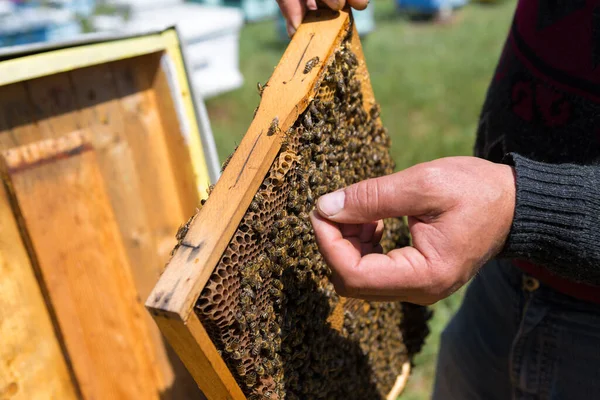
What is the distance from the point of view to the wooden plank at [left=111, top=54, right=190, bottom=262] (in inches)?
90.4

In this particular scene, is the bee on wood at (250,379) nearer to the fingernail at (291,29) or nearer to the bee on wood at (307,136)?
the bee on wood at (307,136)

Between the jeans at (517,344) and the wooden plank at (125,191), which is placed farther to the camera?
the wooden plank at (125,191)

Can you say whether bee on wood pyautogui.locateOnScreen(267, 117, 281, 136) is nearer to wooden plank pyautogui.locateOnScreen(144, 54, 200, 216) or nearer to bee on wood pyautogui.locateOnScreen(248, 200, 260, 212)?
bee on wood pyautogui.locateOnScreen(248, 200, 260, 212)

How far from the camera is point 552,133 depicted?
166 centimetres

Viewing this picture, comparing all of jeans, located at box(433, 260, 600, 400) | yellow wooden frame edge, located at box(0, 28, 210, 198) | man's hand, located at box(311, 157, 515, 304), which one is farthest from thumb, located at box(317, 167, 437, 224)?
yellow wooden frame edge, located at box(0, 28, 210, 198)

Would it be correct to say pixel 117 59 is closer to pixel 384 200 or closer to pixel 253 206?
pixel 253 206

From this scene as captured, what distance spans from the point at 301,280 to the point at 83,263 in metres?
1.00

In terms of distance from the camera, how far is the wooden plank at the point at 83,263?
195 cm

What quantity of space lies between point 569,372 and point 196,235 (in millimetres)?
1337

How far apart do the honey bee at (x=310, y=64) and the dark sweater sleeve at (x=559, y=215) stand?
2.04ft

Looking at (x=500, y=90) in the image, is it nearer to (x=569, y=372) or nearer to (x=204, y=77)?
(x=569, y=372)

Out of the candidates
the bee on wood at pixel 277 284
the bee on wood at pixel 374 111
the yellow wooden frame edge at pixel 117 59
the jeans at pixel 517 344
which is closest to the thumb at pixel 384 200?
the bee on wood at pixel 277 284

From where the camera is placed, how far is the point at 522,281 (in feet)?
6.26

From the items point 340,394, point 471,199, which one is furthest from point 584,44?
point 340,394
